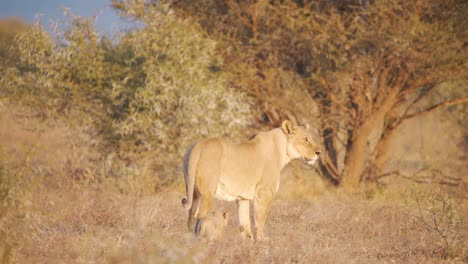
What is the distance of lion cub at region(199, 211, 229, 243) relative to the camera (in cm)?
693

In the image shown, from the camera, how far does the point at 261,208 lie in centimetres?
761

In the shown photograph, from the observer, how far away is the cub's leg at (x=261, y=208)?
7527 millimetres

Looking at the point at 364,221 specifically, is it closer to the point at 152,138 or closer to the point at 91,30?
the point at 152,138

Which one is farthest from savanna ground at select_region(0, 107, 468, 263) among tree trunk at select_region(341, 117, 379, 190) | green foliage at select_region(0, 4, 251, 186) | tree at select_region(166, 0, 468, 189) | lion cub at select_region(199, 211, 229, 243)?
tree at select_region(166, 0, 468, 189)

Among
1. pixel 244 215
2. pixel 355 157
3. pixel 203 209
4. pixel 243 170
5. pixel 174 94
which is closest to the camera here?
pixel 203 209

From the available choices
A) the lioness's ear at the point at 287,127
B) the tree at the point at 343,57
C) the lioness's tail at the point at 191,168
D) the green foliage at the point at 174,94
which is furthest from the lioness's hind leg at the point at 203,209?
the tree at the point at 343,57

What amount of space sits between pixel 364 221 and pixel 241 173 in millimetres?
2694

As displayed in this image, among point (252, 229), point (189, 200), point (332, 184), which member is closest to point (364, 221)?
point (252, 229)

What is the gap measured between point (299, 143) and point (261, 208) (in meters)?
1.29

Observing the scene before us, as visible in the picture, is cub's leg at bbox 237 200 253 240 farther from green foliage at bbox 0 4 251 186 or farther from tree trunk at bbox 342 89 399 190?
tree trunk at bbox 342 89 399 190

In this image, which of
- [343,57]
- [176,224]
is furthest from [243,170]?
[343,57]

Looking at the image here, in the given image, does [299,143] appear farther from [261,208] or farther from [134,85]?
[134,85]

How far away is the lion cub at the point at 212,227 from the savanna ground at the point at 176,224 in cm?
12

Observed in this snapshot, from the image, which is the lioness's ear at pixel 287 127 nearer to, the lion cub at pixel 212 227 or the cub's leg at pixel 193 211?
the lion cub at pixel 212 227
